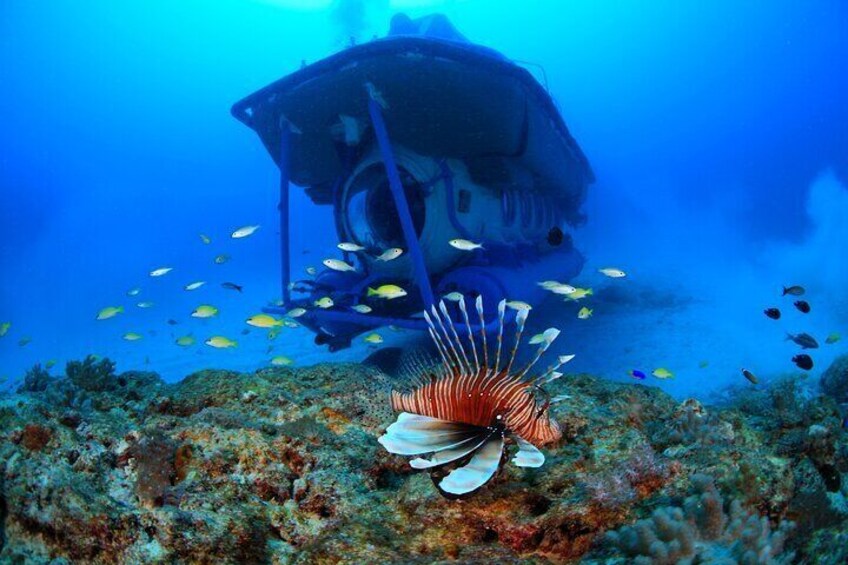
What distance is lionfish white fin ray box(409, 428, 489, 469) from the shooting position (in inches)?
54.7

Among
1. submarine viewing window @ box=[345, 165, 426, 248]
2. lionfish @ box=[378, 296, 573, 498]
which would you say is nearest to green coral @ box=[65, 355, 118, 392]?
lionfish @ box=[378, 296, 573, 498]

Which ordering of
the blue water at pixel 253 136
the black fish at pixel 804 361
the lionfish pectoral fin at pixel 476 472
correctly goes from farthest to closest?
the blue water at pixel 253 136 → the black fish at pixel 804 361 → the lionfish pectoral fin at pixel 476 472

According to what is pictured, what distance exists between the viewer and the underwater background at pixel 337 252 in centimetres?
195

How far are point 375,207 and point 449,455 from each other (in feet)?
26.5

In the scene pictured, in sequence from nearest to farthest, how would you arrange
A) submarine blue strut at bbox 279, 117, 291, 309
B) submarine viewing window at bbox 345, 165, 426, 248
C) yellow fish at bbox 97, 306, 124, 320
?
yellow fish at bbox 97, 306, 124, 320
submarine blue strut at bbox 279, 117, 291, 309
submarine viewing window at bbox 345, 165, 426, 248

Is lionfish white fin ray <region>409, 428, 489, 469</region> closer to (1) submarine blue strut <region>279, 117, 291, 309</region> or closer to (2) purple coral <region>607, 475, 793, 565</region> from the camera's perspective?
(2) purple coral <region>607, 475, 793, 565</region>

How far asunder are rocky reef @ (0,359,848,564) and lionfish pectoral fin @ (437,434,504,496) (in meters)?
0.34

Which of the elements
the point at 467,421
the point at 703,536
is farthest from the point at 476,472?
the point at 703,536

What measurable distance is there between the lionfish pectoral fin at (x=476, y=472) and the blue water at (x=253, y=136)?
124ft

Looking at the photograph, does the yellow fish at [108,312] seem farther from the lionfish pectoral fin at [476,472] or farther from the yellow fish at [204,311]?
the lionfish pectoral fin at [476,472]

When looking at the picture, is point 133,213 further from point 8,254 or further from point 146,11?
point 146,11

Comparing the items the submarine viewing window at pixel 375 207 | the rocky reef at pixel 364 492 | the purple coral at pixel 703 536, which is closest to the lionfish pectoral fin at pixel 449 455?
the rocky reef at pixel 364 492

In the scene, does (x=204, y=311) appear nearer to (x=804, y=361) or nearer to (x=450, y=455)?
(x=450, y=455)

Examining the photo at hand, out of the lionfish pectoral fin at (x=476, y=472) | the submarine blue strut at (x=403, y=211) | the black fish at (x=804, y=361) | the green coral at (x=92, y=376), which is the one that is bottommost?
the black fish at (x=804, y=361)
